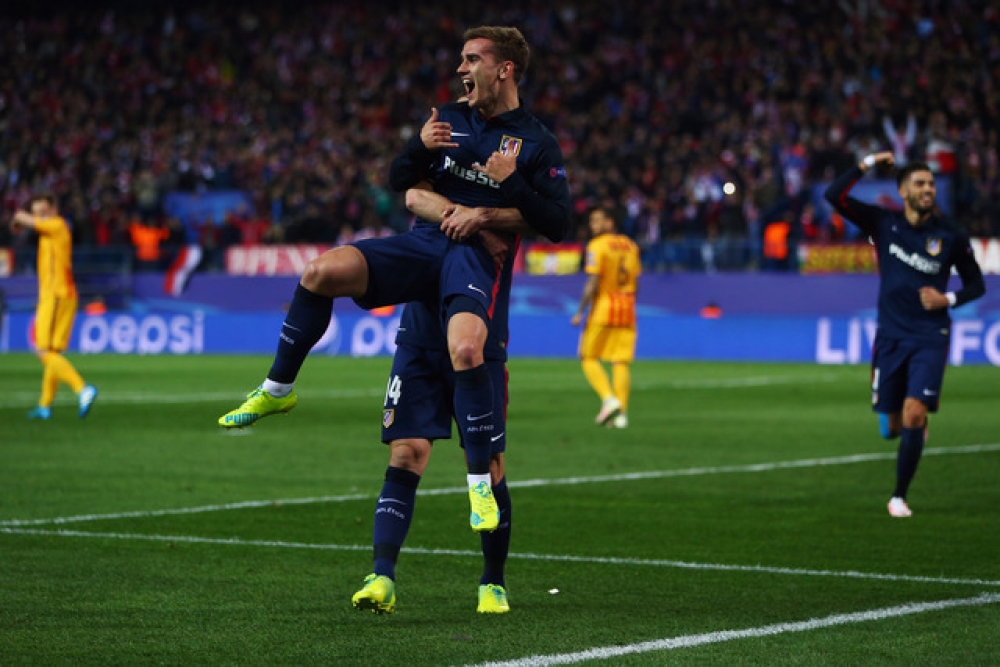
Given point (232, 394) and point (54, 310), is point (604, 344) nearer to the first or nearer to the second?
point (232, 394)

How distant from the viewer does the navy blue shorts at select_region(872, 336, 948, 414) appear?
34.9 feet

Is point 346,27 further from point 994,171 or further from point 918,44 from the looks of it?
point 994,171

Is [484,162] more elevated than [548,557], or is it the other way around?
[484,162]

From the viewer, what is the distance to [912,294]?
35.4 feet

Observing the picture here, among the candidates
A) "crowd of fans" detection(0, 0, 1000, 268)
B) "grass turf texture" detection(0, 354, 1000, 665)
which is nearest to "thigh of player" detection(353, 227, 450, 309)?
"grass turf texture" detection(0, 354, 1000, 665)

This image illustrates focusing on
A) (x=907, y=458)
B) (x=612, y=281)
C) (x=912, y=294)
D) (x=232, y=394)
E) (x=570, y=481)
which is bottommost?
(x=232, y=394)

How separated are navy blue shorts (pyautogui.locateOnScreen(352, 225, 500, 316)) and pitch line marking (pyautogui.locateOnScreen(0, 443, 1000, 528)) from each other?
3.82 meters

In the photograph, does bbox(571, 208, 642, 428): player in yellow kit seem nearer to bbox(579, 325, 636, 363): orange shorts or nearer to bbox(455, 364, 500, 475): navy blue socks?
bbox(579, 325, 636, 363): orange shorts

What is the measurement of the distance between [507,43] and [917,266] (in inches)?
194

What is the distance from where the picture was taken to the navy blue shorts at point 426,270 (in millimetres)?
6477

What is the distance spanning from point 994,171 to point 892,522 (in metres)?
21.3

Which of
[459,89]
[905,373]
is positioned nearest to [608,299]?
[905,373]

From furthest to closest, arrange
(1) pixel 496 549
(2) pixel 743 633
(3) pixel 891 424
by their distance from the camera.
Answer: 1. (3) pixel 891 424
2. (1) pixel 496 549
3. (2) pixel 743 633

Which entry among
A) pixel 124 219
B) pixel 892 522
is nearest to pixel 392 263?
pixel 892 522
